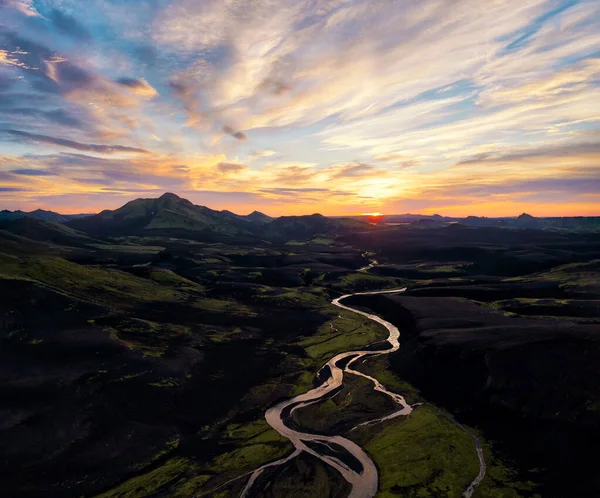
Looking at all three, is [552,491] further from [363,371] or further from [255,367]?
[255,367]

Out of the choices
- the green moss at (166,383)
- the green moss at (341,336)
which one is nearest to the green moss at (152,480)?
the green moss at (166,383)

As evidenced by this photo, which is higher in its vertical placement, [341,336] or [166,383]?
[166,383]

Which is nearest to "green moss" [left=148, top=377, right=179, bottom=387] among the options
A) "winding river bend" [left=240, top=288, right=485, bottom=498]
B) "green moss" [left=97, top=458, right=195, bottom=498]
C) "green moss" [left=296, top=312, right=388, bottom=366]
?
"winding river bend" [left=240, top=288, right=485, bottom=498]

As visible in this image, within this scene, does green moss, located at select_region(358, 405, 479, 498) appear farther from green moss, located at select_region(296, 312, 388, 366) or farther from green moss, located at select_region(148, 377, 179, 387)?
green moss, located at select_region(148, 377, 179, 387)

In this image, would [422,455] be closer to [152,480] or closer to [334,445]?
[334,445]

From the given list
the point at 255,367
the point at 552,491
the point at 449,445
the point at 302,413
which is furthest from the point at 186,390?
the point at 552,491

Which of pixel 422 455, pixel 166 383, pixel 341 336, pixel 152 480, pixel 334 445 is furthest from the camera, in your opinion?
pixel 341 336

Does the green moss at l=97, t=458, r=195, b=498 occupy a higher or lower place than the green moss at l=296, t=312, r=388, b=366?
higher

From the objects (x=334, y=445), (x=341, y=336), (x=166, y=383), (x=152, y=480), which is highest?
(x=166, y=383)

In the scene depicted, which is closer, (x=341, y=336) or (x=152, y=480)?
(x=152, y=480)

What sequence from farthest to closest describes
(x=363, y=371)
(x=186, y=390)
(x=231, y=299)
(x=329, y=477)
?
(x=231, y=299) < (x=363, y=371) < (x=186, y=390) < (x=329, y=477)

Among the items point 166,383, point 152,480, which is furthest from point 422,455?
point 166,383
